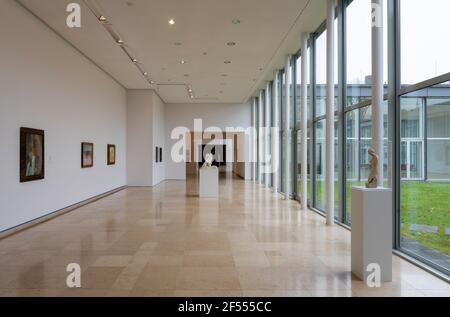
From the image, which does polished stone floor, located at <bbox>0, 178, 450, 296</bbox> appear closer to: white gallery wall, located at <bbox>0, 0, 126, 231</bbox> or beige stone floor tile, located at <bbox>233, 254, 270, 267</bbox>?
beige stone floor tile, located at <bbox>233, 254, 270, 267</bbox>

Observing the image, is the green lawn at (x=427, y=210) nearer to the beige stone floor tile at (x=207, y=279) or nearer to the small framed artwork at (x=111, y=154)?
the beige stone floor tile at (x=207, y=279)

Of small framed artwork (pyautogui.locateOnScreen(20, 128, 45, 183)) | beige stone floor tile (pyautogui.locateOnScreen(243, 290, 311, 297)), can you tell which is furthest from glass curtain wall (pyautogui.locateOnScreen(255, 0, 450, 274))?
small framed artwork (pyautogui.locateOnScreen(20, 128, 45, 183))

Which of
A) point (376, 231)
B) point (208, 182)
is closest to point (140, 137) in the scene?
point (208, 182)

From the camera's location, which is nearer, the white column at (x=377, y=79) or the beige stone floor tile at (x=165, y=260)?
the beige stone floor tile at (x=165, y=260)

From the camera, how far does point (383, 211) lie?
504cm

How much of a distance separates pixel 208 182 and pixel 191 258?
345 inches

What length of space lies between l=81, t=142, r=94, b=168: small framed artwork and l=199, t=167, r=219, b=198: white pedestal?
4.43 m

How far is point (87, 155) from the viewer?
1320 cm

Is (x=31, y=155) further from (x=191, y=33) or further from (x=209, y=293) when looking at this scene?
(x=209, y=293)

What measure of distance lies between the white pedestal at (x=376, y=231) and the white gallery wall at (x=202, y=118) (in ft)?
64.6

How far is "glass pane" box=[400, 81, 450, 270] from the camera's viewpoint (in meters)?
5.38

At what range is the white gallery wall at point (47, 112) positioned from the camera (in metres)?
8.02

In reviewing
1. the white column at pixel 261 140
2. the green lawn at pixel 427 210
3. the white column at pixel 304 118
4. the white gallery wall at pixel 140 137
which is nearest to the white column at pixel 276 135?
the white column at pixel 261 140
